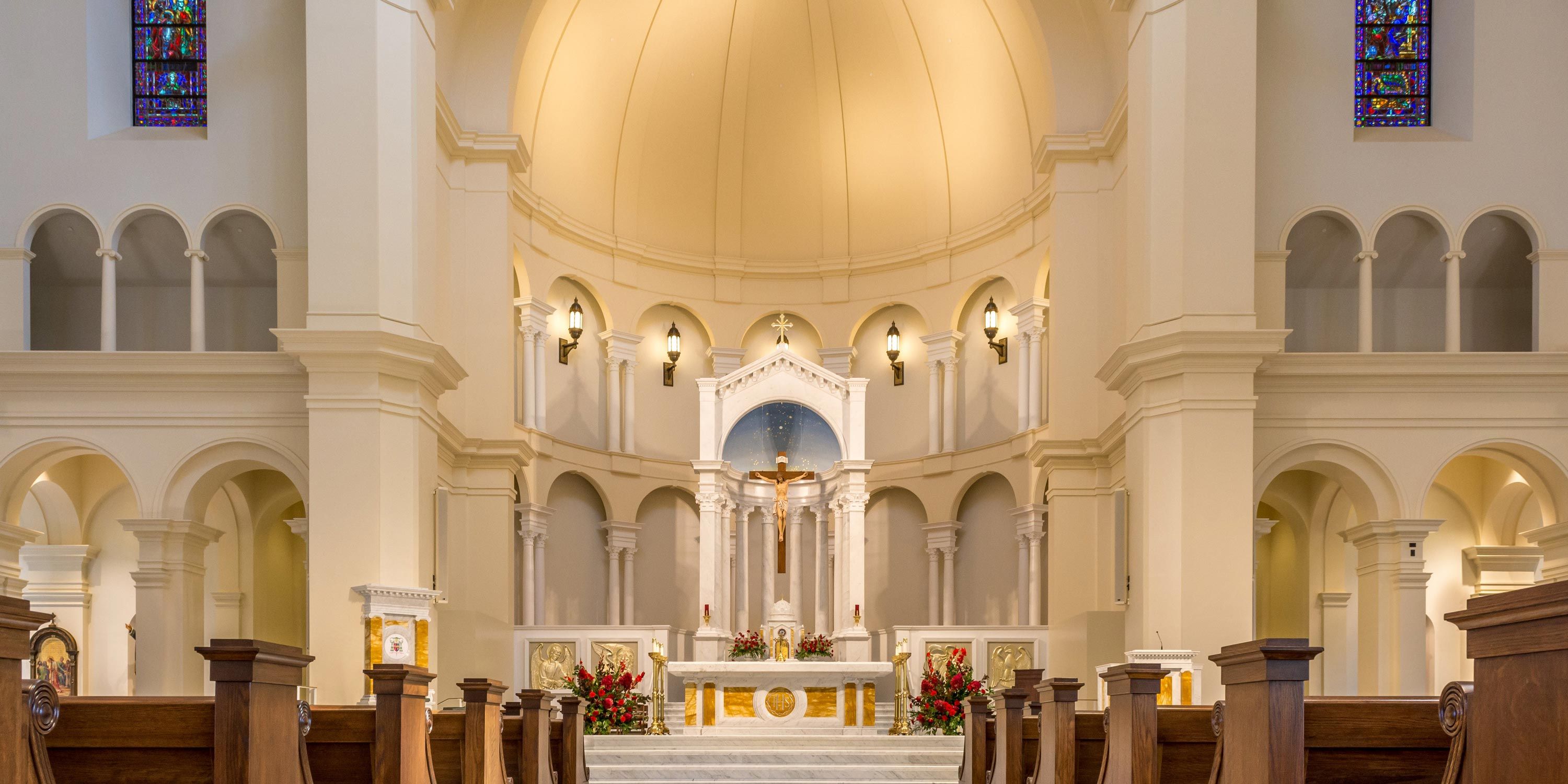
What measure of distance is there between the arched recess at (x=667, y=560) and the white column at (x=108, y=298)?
9.14 metres

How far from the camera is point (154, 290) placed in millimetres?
16906

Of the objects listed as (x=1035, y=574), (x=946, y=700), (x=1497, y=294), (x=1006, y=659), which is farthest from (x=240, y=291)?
(x=1497, y=294)

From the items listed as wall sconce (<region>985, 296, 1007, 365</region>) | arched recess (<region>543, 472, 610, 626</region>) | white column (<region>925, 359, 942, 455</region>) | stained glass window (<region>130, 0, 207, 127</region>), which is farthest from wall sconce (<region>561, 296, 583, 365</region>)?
stained glass window (<region>130, 0, 207, 127</region>)

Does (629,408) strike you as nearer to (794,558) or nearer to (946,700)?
(794,558)

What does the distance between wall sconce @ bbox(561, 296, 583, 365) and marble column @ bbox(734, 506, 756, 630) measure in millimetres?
3648

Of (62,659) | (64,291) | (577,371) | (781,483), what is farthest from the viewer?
(577,371)

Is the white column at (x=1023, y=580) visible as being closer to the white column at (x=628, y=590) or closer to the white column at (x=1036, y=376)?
the white column at (x=1036, y=376)

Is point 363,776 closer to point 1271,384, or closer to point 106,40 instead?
point 1271,384

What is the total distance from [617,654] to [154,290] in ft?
24.0

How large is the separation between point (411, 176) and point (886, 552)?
1115 centimetres

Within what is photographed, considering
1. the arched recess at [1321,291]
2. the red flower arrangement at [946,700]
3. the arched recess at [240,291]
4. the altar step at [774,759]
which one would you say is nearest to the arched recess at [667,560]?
the red flower arrangement at [946,700]

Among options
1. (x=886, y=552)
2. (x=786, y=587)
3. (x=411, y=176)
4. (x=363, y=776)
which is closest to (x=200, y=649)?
(x=363, y=776)

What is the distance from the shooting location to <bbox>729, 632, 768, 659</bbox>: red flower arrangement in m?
17.9

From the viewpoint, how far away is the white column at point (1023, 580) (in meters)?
20.7
